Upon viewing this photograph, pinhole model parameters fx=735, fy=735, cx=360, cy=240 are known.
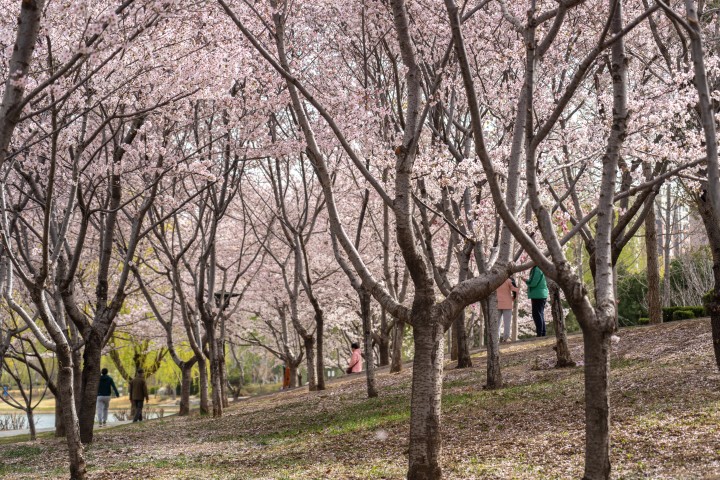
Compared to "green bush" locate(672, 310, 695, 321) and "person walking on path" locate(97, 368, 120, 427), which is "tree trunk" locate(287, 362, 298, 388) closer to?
"person walking on path" locate(97, 368, 120, 427)

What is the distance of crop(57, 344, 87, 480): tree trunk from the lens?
8.64 meters

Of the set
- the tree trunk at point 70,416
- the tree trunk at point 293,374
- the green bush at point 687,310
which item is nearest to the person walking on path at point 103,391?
the tree trunk at point 293,374

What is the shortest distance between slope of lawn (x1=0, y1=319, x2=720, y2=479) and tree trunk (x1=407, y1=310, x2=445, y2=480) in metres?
0.58

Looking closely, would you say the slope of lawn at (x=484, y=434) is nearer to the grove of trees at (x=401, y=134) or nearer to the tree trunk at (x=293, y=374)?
the grove of trees at (x=401, y=134)

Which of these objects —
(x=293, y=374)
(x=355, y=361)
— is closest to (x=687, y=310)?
(x=355, y=361)

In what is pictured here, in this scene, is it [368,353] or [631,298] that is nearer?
[368,353]

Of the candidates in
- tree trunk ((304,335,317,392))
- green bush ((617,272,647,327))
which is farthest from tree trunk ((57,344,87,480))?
green bush ((617,272,647,327))

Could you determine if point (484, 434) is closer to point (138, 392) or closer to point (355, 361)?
point (355, 361)

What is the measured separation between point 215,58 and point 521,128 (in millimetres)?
5623

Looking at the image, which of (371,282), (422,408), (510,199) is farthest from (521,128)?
(422,408)

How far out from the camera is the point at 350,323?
34.2 metres

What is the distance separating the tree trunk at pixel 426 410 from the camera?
6703mm

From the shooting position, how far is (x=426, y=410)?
671 cm

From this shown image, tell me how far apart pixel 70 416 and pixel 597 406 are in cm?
604
